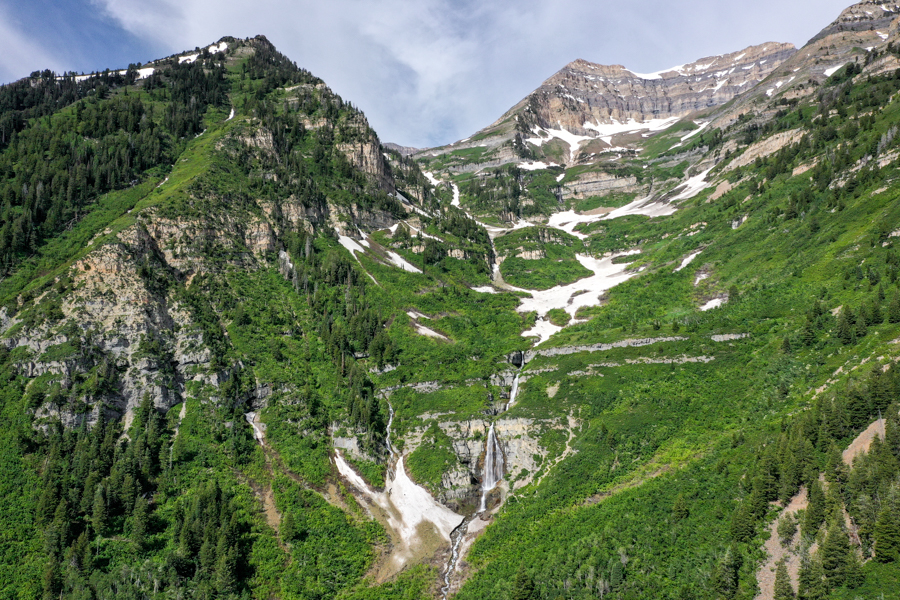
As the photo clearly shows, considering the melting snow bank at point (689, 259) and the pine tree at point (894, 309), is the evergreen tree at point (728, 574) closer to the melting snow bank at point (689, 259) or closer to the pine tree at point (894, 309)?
the pine tree at point (894, 309)

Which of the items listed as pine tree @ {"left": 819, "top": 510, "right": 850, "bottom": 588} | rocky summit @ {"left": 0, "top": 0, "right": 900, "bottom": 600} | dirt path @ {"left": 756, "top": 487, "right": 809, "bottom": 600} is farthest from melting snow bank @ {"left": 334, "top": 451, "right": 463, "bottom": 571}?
pine tree @ {"left": 819, "top": 510, "right": 850, "bottom": 588}

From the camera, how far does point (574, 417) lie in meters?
69.3

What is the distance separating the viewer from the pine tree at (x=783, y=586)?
108 ft

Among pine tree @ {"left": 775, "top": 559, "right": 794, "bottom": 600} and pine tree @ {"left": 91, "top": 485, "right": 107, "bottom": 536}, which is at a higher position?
pine tree @ {"left": 91, "top": 485, "right": 107, "bottom": 536}

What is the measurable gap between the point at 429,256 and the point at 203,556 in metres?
92.0

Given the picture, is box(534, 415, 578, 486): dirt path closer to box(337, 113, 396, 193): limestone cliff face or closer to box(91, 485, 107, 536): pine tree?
box(91, 485, 107, 536): pine tree

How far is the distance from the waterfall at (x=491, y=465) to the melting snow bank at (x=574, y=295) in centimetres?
3303

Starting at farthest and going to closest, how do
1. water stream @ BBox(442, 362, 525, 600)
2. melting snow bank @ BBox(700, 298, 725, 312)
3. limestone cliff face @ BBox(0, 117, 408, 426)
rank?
melting snow bank @ BBox(700, 298, 725, 312) → limestone cliff face @ BBox(0, 117, 408, 426) → water stream @ BBox(442, 362, 525, 600)

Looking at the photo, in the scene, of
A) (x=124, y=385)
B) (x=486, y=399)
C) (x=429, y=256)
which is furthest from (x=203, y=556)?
(x=429, y=256)

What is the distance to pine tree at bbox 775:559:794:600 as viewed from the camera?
3306 centimetres

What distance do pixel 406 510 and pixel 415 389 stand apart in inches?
874

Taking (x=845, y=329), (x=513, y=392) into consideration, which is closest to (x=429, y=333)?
(x=513, y=392)

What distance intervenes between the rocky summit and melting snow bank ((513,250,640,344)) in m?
1.18

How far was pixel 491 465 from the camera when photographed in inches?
2790
